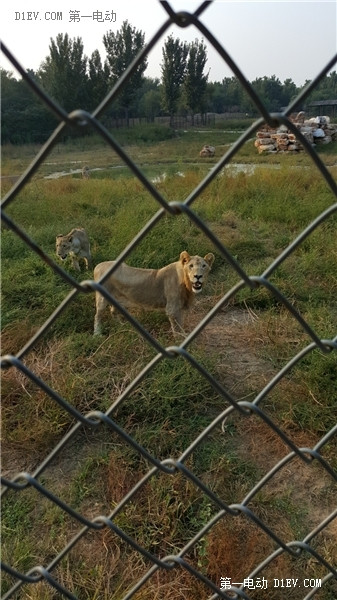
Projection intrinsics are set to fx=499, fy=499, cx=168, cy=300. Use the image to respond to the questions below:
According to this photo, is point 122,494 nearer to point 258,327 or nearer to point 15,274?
point 258,327

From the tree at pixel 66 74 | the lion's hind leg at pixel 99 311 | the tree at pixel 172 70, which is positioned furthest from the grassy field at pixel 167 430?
the tree at pixel 172 70

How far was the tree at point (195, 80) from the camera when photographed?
36688 mm

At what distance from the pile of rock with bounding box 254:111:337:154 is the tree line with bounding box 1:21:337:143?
178 cm

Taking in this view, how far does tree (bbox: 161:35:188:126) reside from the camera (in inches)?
1421

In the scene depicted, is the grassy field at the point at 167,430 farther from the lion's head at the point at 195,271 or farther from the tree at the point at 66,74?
the tree at the point at 66,74

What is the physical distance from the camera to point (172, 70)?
3653 cm

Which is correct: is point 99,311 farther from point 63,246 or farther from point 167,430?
point 63,246

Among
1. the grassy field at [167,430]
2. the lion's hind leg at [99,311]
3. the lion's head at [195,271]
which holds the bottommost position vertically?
the grassy field at [167,430]

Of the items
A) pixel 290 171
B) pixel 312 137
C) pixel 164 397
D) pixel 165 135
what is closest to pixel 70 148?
pixel 165 135

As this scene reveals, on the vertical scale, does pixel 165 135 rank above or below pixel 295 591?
above

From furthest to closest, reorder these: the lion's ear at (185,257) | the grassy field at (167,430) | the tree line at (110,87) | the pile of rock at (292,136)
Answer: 1. the tree line at (110,87)
2. the pile of rock at (292,136)
3. the lion's ear at (185,257)
4. the grassy field at (167,430)

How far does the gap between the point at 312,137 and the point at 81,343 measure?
21199 millimetres

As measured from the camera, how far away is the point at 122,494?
8.57 ft

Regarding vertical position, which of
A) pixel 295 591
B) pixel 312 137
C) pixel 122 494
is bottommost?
pixel 295 591
